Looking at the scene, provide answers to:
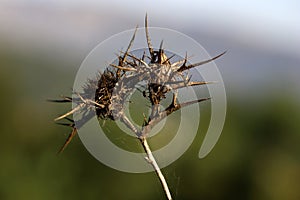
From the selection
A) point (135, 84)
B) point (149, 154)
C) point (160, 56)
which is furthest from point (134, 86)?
point (149, 154)

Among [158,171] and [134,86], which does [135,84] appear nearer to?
[134,86]

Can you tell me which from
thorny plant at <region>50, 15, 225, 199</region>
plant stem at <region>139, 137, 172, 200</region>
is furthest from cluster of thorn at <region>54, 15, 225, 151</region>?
plant stem at <region>139, 137, 172, 200</region>

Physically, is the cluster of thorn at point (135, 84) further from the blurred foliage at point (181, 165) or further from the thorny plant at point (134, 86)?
the blurred foliage at point (181, 165)

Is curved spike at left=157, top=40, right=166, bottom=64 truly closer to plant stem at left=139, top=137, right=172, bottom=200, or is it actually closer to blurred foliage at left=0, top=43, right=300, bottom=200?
plant stem at left=139, top=137, right=172, bottom=200

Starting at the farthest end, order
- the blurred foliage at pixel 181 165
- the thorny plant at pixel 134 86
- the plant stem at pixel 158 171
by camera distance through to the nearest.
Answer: the blurred foliage at pixel 181 165
the thorny plant at pixel 134 86
the plant stem at pixel 158 171

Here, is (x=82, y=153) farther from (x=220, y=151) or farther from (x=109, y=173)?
(x=220, y=151)

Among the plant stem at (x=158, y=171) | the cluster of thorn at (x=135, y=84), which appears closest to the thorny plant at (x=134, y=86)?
the cluster of thorn at (x=135, y=84)
